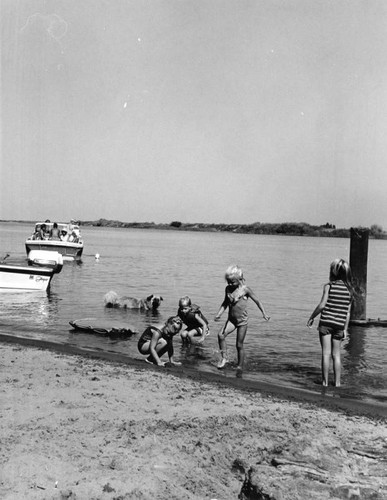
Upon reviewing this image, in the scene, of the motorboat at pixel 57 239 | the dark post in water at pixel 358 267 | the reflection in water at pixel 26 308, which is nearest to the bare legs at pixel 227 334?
the reflection in water at pixel 26 308

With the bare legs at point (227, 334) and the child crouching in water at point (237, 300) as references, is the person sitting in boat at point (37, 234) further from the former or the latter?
the child crouching in water at point (237, 300)

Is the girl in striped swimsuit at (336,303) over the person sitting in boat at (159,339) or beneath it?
over

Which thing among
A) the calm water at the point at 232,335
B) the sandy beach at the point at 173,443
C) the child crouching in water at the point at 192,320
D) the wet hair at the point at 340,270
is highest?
the wet hair at the point at 340,270

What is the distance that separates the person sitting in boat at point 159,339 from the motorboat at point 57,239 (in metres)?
27.2

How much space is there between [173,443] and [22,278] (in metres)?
15.3

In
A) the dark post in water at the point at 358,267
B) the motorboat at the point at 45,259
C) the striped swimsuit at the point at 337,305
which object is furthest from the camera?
the motorboat at the point at 45,259

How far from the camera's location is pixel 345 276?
7.05 metres

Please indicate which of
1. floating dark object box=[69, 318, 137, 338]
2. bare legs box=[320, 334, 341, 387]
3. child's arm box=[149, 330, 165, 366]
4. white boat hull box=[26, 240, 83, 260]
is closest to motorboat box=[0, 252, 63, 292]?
floating dark object box=[69, 318, 137, 338]

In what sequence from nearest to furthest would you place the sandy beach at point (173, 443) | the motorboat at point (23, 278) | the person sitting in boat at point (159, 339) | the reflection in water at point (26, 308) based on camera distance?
the sandy beach at point (173, 443) → the person sitting in boat at point (159, 339) → the reflection in water at point (26, 308) → the motorboat at point (23, 278)

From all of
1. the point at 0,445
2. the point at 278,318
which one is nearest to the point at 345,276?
the point at 0,445

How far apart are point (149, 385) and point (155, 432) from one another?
1.88 metres

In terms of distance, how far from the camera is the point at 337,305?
280 inches

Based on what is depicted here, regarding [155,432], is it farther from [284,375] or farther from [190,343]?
[190,343]

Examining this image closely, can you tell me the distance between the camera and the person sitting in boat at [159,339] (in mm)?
8211
